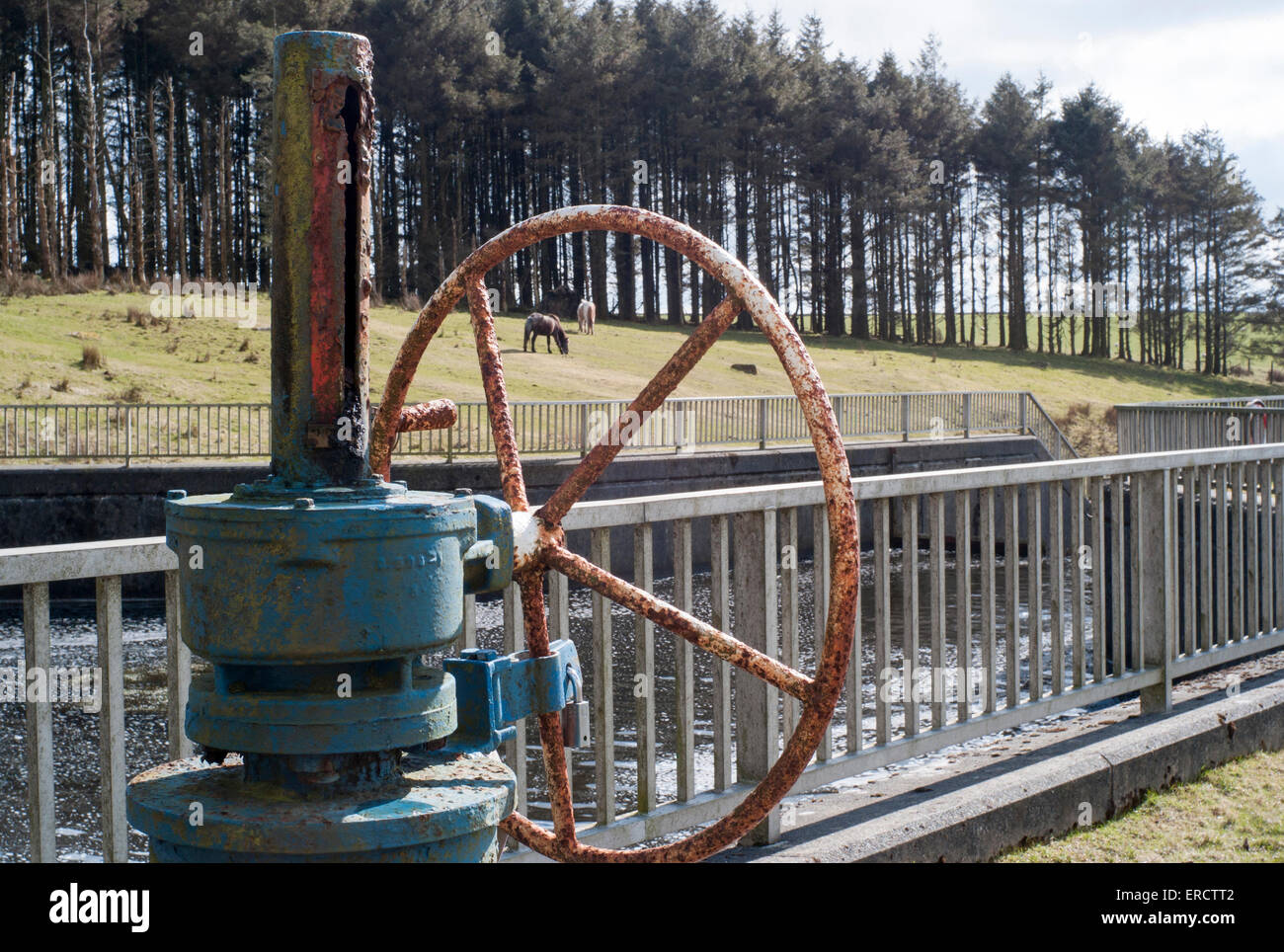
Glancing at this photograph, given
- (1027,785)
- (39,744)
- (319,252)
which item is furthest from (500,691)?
(1027,785)

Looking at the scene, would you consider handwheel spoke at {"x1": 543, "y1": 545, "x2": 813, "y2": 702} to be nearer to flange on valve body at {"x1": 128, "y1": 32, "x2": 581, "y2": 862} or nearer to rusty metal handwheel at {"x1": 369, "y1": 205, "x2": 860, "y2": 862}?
rusty metal handwheel at {"x1": 369, "y1": 205, "x2": 860, "y2": 862}

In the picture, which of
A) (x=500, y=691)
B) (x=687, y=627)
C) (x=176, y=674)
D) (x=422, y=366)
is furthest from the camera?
(x=422, y=366)

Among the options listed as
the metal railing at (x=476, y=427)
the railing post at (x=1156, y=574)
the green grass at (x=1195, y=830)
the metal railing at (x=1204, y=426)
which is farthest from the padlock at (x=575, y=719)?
the metal railing at (x=476, y=427)

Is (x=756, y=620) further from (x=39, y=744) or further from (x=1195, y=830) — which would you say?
(x=39, y=744)

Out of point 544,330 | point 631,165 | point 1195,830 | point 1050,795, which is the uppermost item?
point 631,165

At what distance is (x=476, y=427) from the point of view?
2619 centimetres

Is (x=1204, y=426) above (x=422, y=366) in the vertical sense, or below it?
below

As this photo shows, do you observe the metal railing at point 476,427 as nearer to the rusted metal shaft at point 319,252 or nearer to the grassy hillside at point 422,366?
the grassy hillside at point 422,366

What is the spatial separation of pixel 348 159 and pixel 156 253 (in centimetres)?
5484

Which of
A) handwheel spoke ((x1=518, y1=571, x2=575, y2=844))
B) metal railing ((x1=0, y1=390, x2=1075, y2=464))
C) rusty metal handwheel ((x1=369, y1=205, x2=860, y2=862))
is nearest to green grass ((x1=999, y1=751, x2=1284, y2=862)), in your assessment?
handwheel spoke ((x1=518, y1=571, x2=575, y2=844))

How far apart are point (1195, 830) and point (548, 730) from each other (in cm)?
308

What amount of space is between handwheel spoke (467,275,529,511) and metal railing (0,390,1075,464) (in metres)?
18.2

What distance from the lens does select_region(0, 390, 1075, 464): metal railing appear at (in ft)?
74.4

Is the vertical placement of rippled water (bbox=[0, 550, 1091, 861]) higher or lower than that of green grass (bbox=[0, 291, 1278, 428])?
lower
